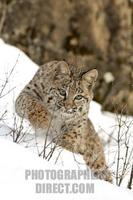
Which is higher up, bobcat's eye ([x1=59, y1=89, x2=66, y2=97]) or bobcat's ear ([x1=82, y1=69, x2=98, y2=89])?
bobcat's ear ([x1=82, y1=69, x2=98, y2=89])

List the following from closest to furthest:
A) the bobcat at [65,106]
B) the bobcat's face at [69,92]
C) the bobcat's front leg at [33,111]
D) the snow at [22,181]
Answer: the snow at [22,181], the bobcat's front leg at [33,111], the bobcat at [65,106], the bobcat's face at [69,92]

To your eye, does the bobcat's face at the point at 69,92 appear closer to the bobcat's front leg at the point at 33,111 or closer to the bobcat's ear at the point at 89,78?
the bobcat's ear at the point at 89,78

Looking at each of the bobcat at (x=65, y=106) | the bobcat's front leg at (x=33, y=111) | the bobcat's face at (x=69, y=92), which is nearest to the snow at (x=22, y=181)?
the bobcat's front leg at (x=33, y=111)

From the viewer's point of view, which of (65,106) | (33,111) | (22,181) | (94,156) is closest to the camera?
(22,181)

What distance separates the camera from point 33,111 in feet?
23.2

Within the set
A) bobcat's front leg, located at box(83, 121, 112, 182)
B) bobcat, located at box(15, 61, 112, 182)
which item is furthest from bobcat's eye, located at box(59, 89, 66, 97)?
bobcat's front leg, located at box(83, 121, 112, 182)

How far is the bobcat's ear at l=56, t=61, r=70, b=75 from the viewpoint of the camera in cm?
734

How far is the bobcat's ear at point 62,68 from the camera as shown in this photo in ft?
24.1

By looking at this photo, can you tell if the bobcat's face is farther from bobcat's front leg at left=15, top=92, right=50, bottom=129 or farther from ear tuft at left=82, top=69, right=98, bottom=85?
bobcat's front leg at left=15, top=92, right=50, bottom=129

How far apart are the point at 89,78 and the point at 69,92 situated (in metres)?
0.29

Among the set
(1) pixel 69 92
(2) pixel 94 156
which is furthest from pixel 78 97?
(2) pixel 94 156

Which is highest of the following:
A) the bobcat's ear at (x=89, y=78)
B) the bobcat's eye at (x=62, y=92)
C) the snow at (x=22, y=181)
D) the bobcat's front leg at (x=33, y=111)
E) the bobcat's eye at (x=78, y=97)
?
the bobcat's ear at (x=89, y=78)

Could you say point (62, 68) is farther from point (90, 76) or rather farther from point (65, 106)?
point (65, 106)

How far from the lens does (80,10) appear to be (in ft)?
55.8
